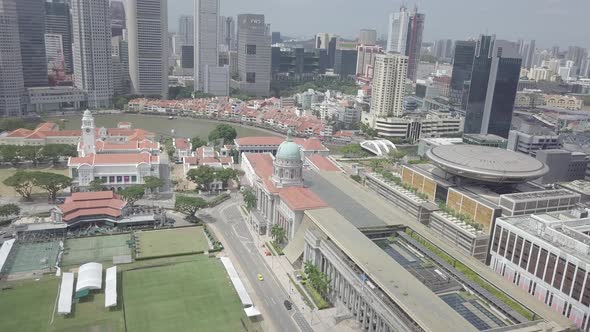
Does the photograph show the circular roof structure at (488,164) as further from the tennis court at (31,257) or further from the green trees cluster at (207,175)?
the tennis court at (31,257)

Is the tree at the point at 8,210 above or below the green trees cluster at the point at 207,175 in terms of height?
below

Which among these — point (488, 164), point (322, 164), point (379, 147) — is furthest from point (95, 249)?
point (379, 147)

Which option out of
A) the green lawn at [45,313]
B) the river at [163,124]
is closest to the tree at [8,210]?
the green lawn at [45,313]

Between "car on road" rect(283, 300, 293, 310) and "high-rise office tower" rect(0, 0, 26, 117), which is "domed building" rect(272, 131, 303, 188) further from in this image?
"high-rise office tower" rect(0, 0, 26, 117)

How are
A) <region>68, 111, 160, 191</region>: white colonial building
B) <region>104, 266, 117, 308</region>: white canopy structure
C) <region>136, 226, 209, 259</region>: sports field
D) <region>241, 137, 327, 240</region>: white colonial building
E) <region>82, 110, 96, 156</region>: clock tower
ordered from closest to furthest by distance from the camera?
<region>104, 266, 117, 308</region>: white canopy structure → <region>136, 226, 209, 259</region>: sports field → <region>241, 137, 327, 240</region>: white colonial building → <region>68, 111, 160, 191</region>: white colonial building → <region>82, 110, 96, 156</region>: clock tower

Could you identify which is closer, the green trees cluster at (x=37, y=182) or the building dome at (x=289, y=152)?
the building dome at (x=289, y=152)

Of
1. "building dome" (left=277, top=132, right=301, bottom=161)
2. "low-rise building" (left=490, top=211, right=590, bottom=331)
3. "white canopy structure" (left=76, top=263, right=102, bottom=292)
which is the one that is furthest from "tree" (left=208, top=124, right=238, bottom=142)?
"low-rise building" (left=490, top=211, right=590, bottom=331)
